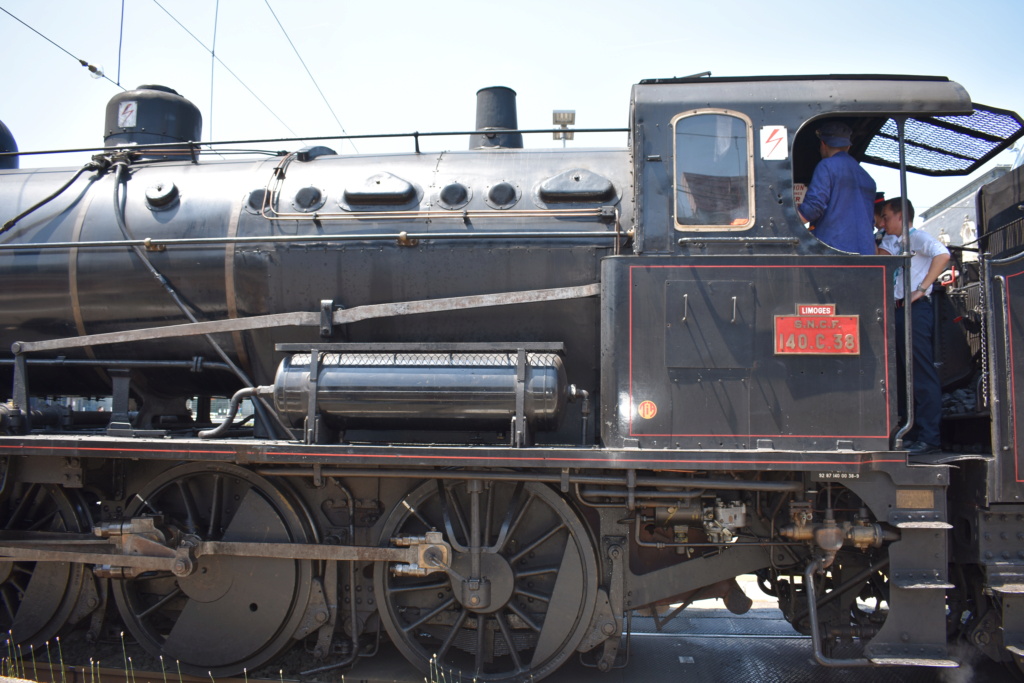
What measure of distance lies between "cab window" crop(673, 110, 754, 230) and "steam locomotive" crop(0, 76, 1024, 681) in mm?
17

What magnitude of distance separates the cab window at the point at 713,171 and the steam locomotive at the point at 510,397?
0.02 metres

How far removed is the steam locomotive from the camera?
416 cm

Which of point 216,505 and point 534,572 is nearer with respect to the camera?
point 534,572

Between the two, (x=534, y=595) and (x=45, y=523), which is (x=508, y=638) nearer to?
(x=534, y=595)

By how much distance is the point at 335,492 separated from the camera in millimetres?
4941

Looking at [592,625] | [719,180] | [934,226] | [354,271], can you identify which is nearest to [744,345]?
[719,180]

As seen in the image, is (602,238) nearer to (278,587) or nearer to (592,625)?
(592,625)

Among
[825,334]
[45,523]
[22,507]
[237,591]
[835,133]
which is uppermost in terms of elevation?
[835,133]

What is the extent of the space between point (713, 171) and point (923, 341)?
6.16 feet

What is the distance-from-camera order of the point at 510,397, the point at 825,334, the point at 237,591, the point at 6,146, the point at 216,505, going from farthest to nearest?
the point at 6,146 < the point at 216,505 < the point at 237,591 < the point at 510,397 < the point at 825,334

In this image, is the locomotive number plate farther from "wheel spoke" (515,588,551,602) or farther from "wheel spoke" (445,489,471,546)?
"wheel spoke" (445,489,471,546)

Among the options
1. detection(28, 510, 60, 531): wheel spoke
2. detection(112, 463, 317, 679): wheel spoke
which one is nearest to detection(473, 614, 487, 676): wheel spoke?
detection(112, 463, 317, 679): wheel spoke

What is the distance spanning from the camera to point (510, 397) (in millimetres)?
4305

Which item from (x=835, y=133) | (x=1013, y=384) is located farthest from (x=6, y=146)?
(x=1013, y=384)
